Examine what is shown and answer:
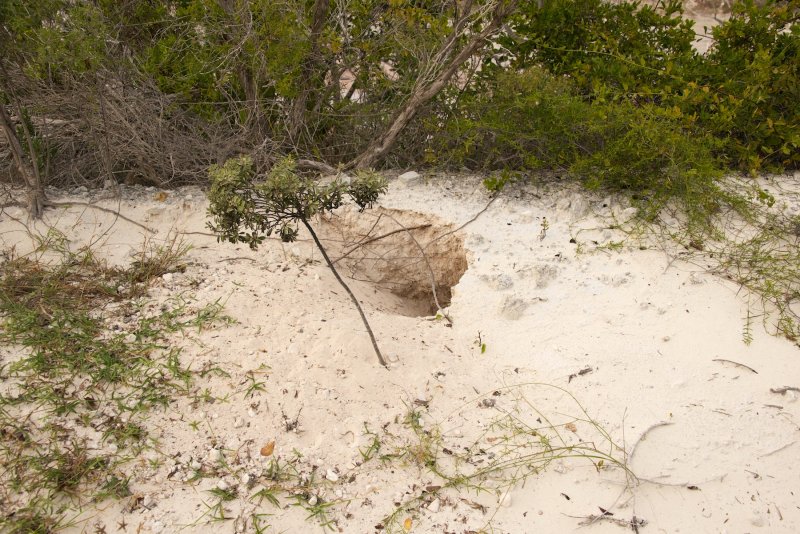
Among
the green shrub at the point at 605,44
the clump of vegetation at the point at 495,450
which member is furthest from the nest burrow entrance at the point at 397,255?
the green shrub at the point at 605,44

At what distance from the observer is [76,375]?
9.36 ft

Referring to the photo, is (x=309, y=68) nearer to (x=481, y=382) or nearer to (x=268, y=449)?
(x=481, y=382)

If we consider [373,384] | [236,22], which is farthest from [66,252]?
[373,384]

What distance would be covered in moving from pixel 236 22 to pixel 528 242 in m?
2.34

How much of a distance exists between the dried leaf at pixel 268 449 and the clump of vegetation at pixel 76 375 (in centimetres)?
49

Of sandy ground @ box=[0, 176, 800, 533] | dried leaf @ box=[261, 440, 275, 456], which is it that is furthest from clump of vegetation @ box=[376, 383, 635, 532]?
dried leaf @ box=[261, 440, 275, 456]

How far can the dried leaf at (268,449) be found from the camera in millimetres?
2598

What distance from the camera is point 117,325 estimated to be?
316 centimetres

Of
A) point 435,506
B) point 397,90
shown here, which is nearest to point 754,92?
point 397,90

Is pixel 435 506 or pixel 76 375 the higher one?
pixel 76 375

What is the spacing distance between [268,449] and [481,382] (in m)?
1.02

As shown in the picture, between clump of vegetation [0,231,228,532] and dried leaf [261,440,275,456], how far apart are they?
0.49m

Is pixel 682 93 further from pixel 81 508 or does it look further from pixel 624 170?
pixel 81 508

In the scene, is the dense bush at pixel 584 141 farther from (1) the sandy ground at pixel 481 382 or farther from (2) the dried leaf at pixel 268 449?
(2) the dried leaf at pixel 268 449
